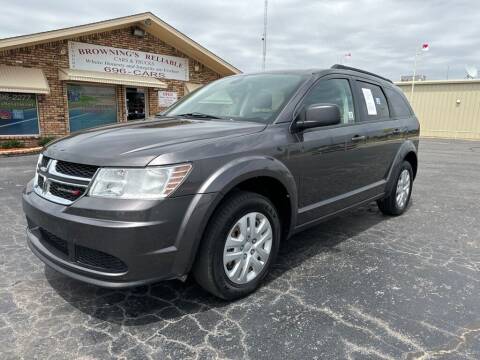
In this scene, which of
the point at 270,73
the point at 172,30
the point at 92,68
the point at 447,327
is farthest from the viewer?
the point at 172,30

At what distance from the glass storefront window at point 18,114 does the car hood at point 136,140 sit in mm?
11357

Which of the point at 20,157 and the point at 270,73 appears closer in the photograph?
the point at 270,73

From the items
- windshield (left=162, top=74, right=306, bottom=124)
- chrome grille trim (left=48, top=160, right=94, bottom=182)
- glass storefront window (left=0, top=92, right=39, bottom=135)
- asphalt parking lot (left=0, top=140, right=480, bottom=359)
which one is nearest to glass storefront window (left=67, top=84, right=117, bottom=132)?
glass storefront window (left=0, top=92, right=39, bottom=135)

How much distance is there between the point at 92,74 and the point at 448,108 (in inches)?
836

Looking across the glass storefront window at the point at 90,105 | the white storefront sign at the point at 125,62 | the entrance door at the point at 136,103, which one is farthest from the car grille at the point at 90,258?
the entrance door at the point at 136,103

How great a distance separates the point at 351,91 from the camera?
3912mm

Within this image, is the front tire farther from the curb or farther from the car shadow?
the curb

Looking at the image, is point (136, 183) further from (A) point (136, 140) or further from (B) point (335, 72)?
(B) point (335, 72)

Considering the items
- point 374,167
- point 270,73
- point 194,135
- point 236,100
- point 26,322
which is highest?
point 270,73

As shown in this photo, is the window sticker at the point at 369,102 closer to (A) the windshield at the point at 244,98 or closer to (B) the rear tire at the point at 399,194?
(B) the rear tire at the point at 399,194

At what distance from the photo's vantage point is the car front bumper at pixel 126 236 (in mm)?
2141

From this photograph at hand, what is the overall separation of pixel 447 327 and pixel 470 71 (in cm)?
2916

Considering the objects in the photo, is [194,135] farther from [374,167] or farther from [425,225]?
[425,225]

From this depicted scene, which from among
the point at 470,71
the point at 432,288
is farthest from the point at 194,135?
the point at 470,71
